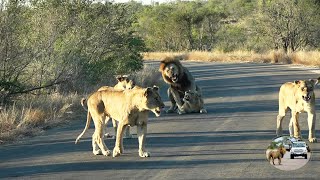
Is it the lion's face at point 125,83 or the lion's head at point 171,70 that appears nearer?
the lion's face at point 125,83

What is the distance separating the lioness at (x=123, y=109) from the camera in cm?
1033

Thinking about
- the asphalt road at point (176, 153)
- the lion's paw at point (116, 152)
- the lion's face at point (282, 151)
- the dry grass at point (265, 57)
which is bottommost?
the dry grass at point (265, 57)

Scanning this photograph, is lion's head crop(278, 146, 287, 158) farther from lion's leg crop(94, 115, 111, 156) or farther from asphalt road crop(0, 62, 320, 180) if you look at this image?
lion's leg crop(94, 115, 111, 156)

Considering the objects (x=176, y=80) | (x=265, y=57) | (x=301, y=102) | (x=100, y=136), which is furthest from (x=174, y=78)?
(x=265, y=57)

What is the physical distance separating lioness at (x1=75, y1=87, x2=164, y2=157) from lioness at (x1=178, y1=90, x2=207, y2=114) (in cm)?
620

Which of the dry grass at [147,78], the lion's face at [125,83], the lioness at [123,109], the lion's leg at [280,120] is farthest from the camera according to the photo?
the dry grass at [147,78]

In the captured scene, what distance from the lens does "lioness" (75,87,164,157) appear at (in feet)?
33.9

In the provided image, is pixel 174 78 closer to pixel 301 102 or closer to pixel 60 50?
pixel 60 50

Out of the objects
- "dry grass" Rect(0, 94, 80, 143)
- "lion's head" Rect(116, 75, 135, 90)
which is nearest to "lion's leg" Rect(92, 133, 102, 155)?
"lion's head" Rect(116, 75, 135, 90)

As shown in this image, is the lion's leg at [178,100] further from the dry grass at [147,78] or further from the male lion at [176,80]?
the dry grass at [147,78]

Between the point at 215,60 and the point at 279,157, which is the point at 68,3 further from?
the point at 215,60

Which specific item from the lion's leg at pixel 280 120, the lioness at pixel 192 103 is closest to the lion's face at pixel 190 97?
the lioness at pixel 192 103

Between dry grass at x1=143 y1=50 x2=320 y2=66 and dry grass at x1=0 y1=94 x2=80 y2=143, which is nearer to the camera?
dry grass at x1=0 y1=94 x2=80 y2=143

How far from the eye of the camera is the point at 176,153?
36.6 feet
